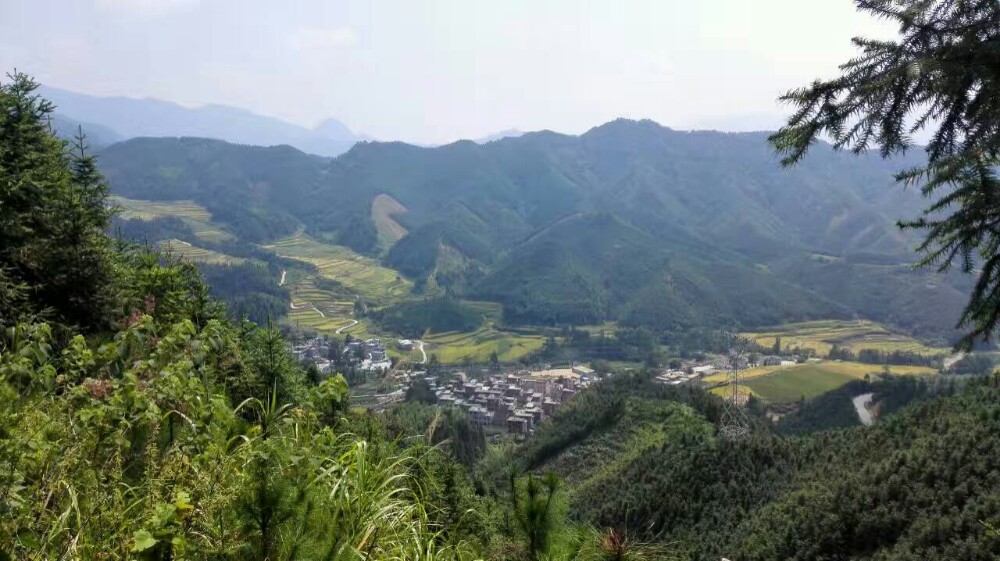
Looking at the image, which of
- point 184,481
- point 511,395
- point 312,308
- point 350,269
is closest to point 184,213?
point 350,269

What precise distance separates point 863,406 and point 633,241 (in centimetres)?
9228

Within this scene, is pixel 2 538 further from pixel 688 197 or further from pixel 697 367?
pixel 688 197

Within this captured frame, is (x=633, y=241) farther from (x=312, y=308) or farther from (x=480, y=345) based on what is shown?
(x=312, y=308)

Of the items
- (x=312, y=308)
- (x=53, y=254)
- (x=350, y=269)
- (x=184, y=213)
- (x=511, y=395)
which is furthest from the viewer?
(x=184, y=213)

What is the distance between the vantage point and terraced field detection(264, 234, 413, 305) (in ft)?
354

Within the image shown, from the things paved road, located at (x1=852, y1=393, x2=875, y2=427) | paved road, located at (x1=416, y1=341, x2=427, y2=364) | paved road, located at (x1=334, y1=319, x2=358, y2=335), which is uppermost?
paved road, located at (x1=852, y1=393, x2=875, y2=427)

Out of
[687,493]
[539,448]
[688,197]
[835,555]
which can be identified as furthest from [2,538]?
[688,197]

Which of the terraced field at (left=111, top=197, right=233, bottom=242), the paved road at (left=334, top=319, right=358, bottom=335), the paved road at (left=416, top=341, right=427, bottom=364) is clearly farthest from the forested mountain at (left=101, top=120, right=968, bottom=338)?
the paved road at (left=334, top=319, right=358, bottom=335)

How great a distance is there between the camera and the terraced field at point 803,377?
2128 inches

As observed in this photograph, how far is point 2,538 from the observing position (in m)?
1.96

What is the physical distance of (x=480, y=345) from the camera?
8281 centimetres

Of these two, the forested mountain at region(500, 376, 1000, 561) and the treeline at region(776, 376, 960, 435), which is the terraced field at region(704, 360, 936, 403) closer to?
the treeline at region(776, 376, 960, 435)

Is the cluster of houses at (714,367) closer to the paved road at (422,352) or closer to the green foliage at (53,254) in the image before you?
the paved road at (422,352)

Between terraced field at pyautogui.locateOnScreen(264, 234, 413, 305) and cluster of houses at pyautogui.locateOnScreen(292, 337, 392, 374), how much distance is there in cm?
2811
